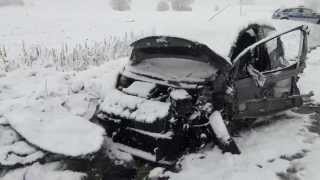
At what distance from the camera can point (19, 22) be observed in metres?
22.3

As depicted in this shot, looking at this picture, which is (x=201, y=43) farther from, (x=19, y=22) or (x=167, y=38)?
(x=19, y=22)

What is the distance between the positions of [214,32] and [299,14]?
22667mm

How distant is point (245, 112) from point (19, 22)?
63.3 ft

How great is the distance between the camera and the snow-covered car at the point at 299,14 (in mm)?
25625

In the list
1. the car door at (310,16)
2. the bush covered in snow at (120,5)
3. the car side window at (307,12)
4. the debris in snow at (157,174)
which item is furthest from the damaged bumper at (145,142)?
the bush covered in snow at (120,5)

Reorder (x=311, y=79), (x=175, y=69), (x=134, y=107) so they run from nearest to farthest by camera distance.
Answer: (x=134, y=107) < (x=175, y=69) < (x=311, y=79)

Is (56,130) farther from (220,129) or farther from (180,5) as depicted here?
(180,5)

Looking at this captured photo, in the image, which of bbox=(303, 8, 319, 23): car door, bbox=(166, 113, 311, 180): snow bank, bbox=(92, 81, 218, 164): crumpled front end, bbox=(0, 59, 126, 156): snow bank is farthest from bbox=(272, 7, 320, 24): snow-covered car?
bbox=(92, 81, 218, 164): crumpled front end

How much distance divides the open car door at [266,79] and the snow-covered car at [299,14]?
20434mm

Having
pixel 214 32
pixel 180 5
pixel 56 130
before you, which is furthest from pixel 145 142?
pixel 180 5

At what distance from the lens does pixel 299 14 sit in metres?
26.2

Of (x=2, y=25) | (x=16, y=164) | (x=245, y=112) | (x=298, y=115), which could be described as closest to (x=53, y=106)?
(x=16, y=164)

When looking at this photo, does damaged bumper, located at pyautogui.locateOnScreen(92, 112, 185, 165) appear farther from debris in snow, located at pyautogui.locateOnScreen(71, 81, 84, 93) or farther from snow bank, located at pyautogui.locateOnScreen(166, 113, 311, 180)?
debris in snow, located at pyautogui.locateOnScreen(71, 81, 84, 93)

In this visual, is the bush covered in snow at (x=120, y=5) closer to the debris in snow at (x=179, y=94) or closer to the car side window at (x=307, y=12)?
the car side window at (x=307, y=12)
